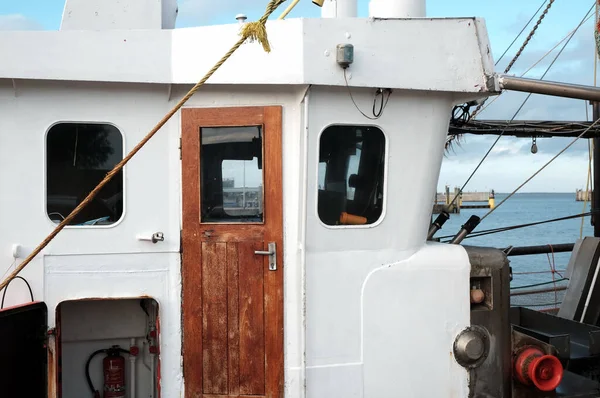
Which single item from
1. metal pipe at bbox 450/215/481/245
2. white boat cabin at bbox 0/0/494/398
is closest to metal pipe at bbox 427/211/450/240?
metal pipe at bbox 450/215/481/245

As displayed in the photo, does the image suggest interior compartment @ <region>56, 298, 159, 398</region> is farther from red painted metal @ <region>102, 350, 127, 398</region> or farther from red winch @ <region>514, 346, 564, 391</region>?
red winch @ <region>514, 346, 564, 391</region>

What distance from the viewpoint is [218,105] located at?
4270mm

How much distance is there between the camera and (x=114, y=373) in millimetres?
4551

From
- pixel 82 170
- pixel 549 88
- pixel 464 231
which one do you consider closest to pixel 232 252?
pixel 82 170

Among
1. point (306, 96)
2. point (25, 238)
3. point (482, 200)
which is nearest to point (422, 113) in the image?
point (306, 96)

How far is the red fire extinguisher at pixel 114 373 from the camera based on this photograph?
4543mm

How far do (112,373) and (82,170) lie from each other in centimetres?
148

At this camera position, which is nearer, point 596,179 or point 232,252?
point 232,252

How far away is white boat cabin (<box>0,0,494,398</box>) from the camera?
13.7ft

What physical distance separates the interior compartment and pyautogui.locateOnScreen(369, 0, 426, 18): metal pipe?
2.74m

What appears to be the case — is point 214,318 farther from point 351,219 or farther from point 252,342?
point 351,219

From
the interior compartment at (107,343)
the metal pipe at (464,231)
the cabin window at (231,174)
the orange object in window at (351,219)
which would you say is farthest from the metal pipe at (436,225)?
the interior compartment at (107,343)

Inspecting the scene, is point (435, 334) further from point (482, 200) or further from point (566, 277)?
point (482, 200)

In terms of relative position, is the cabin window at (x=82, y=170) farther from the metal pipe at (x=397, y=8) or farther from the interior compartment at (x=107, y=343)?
the metal pipe at (x=397, y=8)
